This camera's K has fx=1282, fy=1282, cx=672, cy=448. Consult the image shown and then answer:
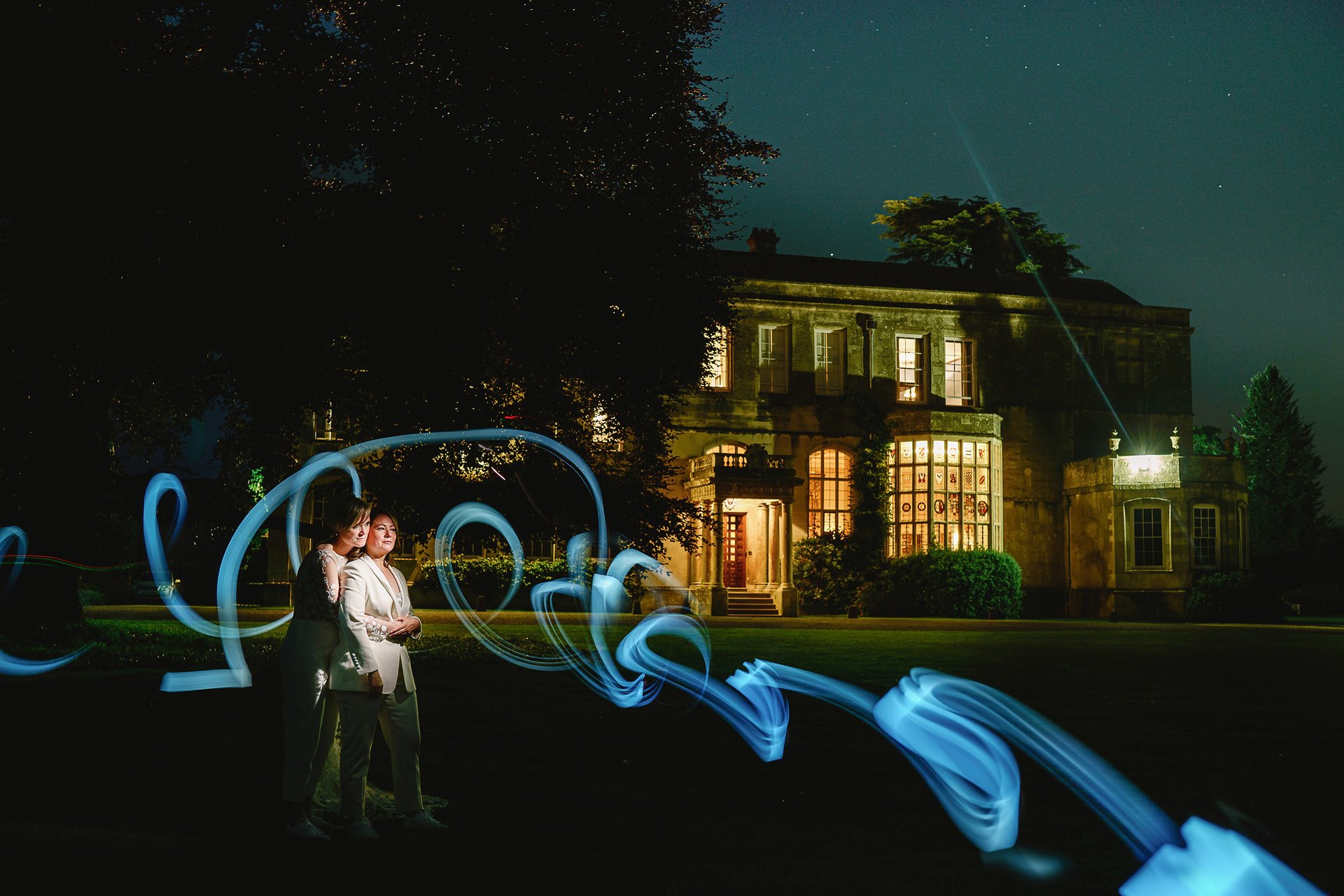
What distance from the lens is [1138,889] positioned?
6.07m

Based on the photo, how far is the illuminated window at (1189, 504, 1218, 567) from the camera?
1503 inches

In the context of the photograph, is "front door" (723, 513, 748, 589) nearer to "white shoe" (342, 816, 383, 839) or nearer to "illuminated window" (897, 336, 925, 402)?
"illuminated window" (897, 336, 925, 402)

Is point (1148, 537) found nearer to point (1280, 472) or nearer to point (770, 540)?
point (770, 540)

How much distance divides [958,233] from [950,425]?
22.9 meters

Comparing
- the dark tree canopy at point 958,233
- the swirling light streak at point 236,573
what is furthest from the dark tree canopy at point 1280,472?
the swirling light streak at point 236,573

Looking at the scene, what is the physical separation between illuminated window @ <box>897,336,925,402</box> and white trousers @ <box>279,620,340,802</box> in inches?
1355

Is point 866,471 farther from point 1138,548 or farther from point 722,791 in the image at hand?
point 722,791

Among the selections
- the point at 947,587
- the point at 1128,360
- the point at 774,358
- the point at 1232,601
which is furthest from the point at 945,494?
the point at 1128,360

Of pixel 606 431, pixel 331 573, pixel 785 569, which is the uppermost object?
pixel 606 431

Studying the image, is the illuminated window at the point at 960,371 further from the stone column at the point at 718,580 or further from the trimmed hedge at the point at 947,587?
→ the stone column at the point at 718,580

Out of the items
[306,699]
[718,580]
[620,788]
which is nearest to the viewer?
[306,699]

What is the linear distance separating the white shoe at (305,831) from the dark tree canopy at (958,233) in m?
52.1

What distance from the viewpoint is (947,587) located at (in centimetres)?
3569

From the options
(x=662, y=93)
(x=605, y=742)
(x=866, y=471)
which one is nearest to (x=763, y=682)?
(x=605, y=742)
